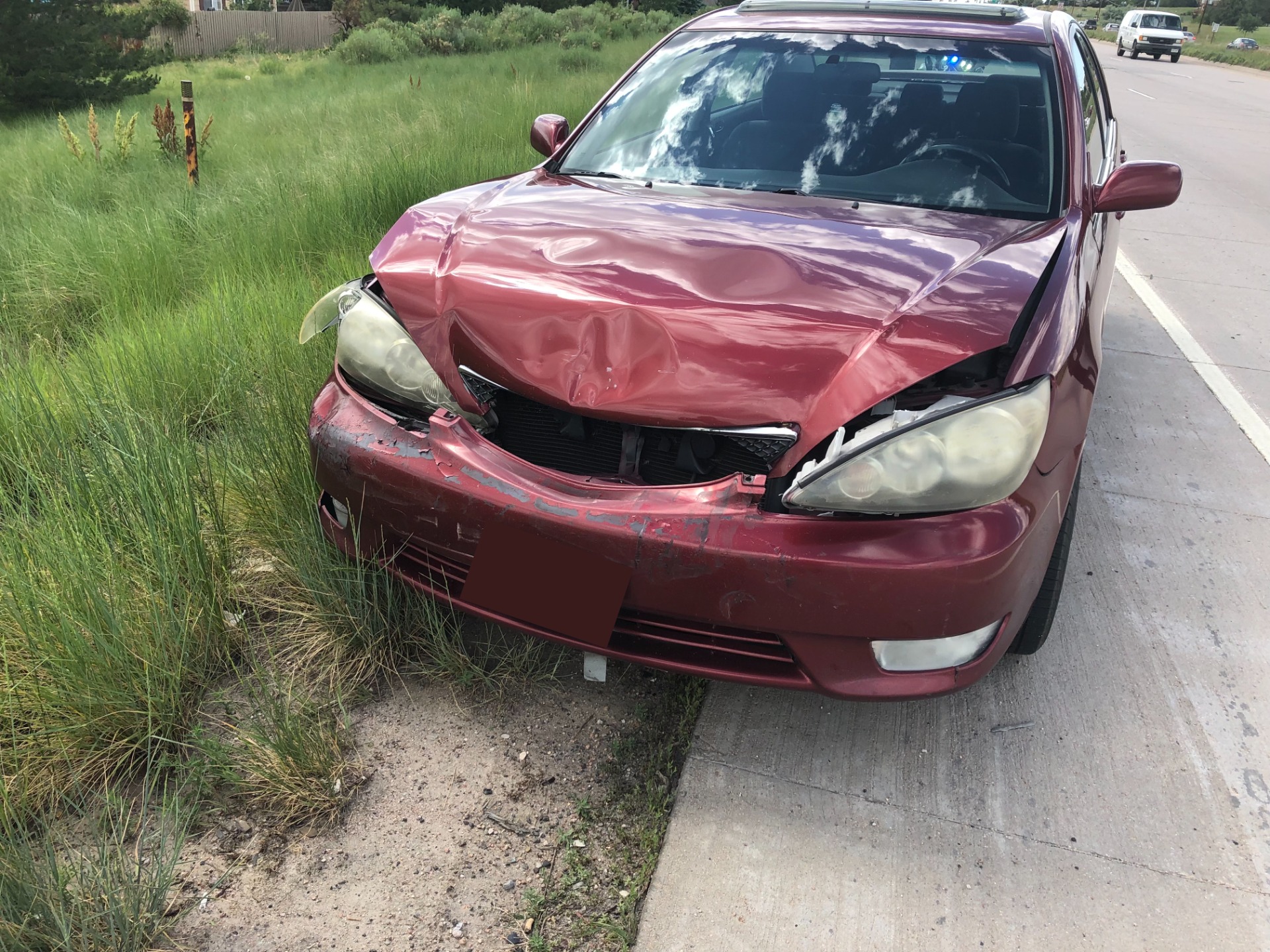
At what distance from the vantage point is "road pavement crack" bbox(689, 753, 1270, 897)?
1864 millimetres

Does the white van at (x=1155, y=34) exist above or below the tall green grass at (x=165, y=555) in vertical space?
above

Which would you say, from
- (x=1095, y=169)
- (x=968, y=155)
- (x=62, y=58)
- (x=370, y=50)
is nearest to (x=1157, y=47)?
(x=370, y=50)

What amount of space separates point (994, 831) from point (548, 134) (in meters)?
2.77

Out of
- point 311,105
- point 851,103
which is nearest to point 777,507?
point 851,103

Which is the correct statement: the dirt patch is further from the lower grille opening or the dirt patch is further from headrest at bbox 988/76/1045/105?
headrest at bbox 988/76/1045/105

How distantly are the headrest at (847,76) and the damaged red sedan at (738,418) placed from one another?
523mm

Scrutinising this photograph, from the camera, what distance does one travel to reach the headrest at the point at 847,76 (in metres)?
3.03

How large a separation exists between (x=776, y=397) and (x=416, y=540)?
86cm

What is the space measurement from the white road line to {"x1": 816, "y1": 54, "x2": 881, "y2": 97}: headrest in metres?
2.26

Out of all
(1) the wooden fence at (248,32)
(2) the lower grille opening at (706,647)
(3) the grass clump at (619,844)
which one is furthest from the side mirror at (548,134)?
(1) the wooden fence at (248,32)

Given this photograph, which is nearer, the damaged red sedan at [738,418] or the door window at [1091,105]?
the damaged red sedan at [738,418]

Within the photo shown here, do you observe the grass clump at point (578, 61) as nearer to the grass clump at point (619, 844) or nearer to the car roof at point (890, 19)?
the car roof at point (890, 19)

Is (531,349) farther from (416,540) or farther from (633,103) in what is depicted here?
(633,103)

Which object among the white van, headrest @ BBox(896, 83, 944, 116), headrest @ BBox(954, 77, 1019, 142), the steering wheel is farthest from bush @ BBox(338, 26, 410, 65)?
the white van
